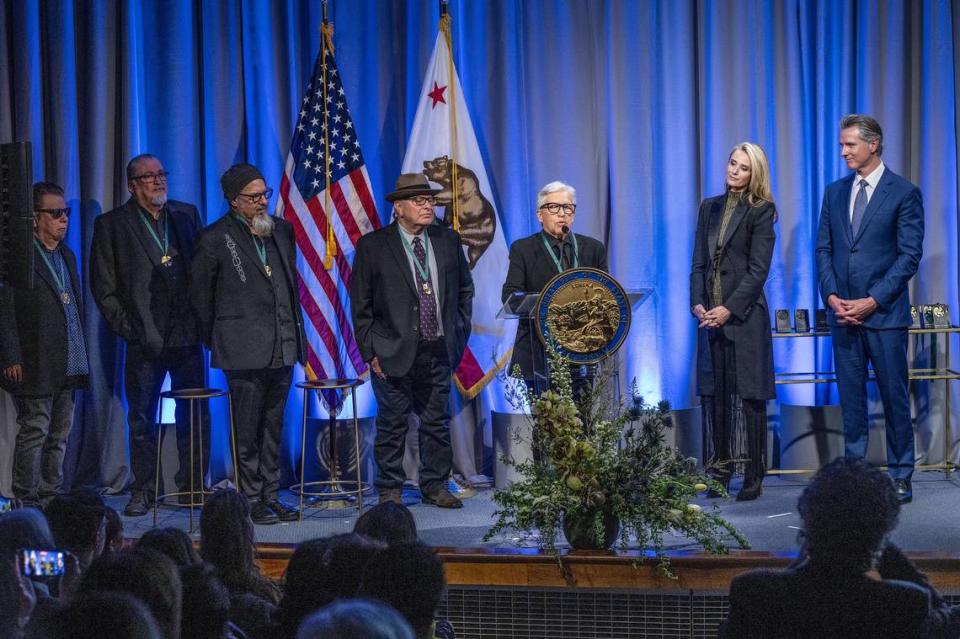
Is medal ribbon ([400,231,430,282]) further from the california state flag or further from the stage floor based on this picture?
the stage floor

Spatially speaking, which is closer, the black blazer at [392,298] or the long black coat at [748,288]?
the black blazer at [392,298]

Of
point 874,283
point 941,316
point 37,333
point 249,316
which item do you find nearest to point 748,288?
point 874,283

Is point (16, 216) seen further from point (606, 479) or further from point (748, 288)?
point (748, 288)

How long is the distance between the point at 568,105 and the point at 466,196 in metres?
0.87

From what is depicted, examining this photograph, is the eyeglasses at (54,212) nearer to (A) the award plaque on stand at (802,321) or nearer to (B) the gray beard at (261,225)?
(B) the gray beard at (261,225)

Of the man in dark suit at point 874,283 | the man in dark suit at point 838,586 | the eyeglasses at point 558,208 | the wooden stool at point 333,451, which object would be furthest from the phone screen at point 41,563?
the man in dark suit at point 874,283

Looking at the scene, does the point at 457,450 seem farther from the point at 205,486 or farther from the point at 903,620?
the point at 903,620

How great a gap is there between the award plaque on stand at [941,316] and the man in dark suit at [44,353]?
4765 millimetres

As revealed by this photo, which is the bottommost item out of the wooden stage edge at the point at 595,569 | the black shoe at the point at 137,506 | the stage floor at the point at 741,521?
the stage floor at the point at 741,521

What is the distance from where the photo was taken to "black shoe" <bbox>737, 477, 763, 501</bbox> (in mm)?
6086

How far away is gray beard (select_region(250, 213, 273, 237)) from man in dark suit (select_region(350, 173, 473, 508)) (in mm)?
482

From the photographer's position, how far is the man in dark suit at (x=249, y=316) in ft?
19.2

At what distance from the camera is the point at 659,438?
404cm

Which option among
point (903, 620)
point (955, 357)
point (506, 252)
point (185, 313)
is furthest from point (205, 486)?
point (903, 620)
